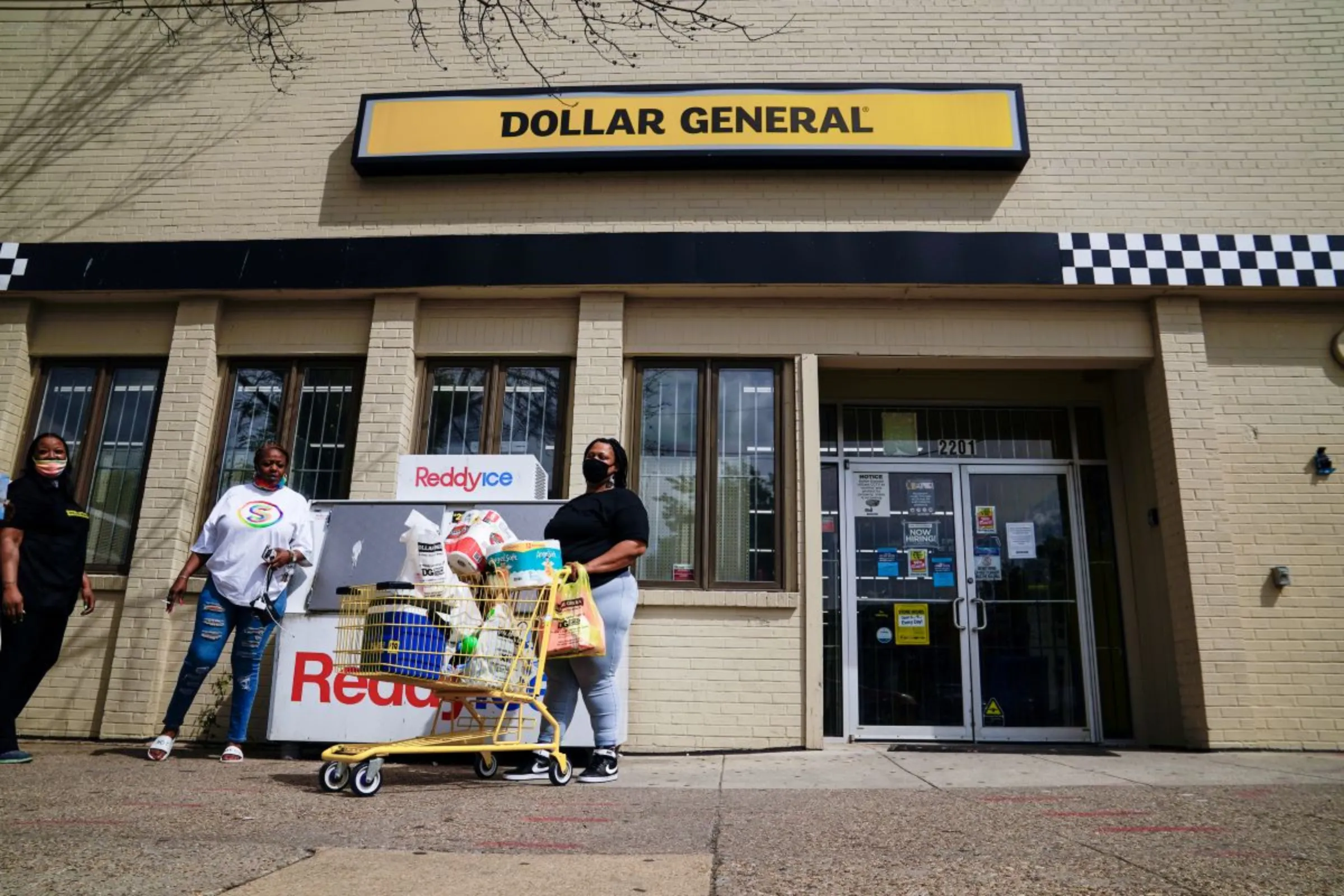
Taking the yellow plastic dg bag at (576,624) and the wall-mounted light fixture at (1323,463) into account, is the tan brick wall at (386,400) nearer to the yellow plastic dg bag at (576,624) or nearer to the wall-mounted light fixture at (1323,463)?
the yellow plastic dg bag at (576,624)

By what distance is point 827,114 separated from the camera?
7.57 m

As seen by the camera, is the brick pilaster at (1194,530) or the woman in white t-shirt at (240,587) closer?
the woman in white t-shirt at (240,587)

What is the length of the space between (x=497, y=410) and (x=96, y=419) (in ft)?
11.9

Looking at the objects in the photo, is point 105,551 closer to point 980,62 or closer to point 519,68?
point 519,68

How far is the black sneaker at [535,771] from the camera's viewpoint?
15.7 feet

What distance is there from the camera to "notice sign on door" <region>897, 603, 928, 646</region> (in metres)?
7.71

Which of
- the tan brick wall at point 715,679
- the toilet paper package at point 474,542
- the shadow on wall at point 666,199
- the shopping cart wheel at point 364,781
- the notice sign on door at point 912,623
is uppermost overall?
the shadow on wall at point 666,199

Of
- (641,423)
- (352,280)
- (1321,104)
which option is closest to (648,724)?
(641,423)

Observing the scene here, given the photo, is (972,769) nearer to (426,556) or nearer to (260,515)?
(426,556)

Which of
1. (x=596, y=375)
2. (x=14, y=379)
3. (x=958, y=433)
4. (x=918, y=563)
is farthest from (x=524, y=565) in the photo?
(x=14, y=379)

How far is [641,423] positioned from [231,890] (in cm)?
541

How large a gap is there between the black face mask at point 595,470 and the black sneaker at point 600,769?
155 centimetres

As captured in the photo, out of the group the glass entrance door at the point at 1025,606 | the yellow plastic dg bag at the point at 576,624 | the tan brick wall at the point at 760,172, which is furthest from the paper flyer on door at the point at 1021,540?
the yellow plastic dg bag at the point at 576,624

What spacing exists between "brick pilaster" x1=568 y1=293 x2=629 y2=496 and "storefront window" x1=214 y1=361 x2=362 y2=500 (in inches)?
79.0
